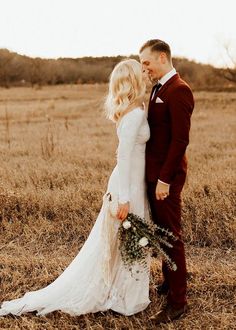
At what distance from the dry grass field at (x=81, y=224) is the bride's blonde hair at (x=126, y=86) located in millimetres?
1659

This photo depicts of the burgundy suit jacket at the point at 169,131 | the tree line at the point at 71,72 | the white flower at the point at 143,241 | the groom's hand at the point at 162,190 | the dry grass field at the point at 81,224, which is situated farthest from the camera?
the tree line at the point at 71,72

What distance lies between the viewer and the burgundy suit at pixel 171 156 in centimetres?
340

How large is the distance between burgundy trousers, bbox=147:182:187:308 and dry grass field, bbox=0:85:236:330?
0.68 feet

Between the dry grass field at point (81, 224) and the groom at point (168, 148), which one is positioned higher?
the groom at point (168, 148)

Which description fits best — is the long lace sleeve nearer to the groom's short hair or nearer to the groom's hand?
the groom's hand

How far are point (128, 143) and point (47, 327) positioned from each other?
155cm

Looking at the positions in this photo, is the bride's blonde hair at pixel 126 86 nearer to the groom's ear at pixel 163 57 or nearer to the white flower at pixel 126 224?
the groom's ear at pixel 163 57

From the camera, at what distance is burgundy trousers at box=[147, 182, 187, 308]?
12.0 feet

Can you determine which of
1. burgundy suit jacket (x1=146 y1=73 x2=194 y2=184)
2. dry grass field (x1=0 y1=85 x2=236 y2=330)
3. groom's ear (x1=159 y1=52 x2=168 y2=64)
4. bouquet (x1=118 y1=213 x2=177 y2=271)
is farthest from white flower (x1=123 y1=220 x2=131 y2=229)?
groom's ear (x1=159 y1=52 x2=168 y2=64)

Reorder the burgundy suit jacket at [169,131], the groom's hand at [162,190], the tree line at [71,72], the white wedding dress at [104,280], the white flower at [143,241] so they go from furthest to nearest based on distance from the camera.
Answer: the tree line at [71,72] → the white wedding dress at [104,280] → the white flower at [143,241] → the groom's hand at [162,190] → the burgundy suit jacket at [169,131]

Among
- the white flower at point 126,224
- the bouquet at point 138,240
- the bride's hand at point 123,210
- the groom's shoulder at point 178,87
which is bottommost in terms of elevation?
the bouquet at point 138,240

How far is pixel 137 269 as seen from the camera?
385cm

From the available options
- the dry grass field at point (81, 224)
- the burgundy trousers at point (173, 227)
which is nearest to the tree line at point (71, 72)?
the dry grass field at point (81, 224)

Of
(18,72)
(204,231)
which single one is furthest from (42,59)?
(204,231)
